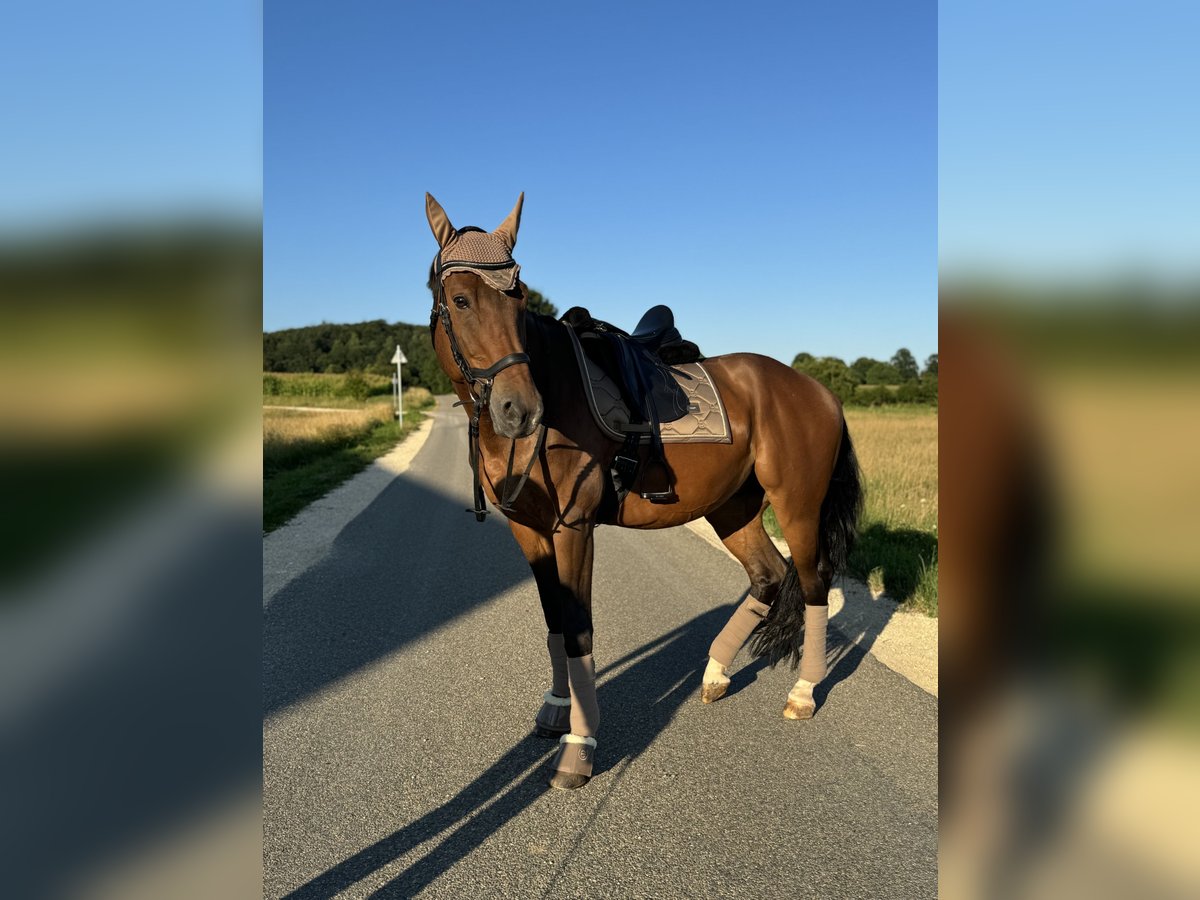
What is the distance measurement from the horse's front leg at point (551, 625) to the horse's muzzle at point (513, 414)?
98cm

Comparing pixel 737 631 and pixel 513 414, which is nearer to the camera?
pixel 513 414

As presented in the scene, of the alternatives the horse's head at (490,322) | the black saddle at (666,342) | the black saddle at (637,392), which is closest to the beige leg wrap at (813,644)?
the black saddle at (637,392)

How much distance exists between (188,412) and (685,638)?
4.54m

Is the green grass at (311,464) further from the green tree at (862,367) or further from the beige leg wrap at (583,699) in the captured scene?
the green tree at (862,367)

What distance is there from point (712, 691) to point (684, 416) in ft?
4.93

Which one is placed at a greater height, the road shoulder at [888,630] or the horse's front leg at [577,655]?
the horse's front leg at [577,655]

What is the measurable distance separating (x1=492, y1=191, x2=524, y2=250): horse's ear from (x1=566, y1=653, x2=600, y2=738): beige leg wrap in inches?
70.4

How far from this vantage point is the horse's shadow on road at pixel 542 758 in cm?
258

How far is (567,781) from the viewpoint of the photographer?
3.13m

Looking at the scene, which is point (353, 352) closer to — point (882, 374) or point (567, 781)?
point (882, 374)

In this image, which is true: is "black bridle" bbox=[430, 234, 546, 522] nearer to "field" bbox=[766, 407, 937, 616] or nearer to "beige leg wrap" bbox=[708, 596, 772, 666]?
"beige leg wrap" bbox=[708, 596, 772, 666]

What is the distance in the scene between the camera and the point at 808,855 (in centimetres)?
266

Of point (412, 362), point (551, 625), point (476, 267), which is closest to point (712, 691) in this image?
point (551, 625)

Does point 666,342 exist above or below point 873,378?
below
